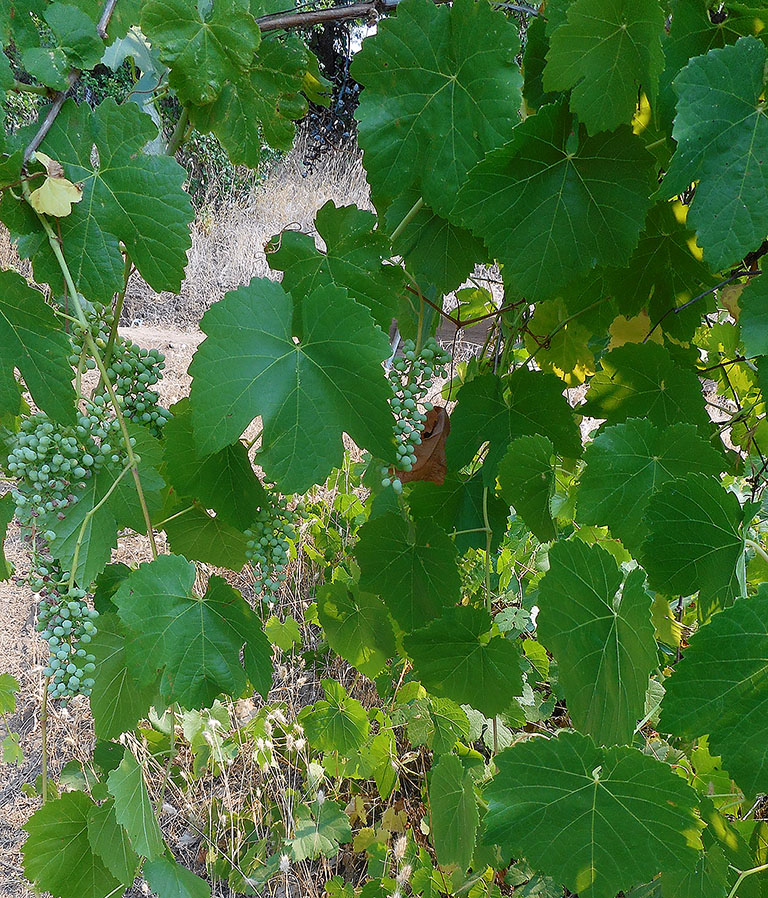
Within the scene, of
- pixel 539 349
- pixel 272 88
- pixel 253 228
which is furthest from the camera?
pixel 253 228

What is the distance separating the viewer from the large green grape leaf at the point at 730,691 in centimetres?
53

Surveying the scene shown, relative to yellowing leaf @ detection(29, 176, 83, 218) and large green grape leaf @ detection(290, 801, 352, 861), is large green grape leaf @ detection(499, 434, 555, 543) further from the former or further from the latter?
large green grape leaf @ detection(290, 801, 352, 861)

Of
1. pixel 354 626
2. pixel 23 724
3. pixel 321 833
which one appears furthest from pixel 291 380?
pixel 23 724

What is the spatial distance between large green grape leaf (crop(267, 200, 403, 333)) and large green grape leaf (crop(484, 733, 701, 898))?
0.44 meters

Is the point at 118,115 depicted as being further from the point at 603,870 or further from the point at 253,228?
the point at 253,228

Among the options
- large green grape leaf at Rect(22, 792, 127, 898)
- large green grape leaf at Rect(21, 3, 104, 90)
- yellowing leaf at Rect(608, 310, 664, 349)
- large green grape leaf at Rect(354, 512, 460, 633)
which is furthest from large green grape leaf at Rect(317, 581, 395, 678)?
large green grape leaf at Rect(21, 3, 104, 90)

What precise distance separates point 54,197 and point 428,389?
367 mm

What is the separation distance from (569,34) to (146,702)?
29.8 inches

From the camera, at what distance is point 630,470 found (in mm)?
713

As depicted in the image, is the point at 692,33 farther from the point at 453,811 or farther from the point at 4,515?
the point at 453,811

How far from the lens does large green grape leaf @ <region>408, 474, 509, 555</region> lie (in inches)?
35.1

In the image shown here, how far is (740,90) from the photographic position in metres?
0.59

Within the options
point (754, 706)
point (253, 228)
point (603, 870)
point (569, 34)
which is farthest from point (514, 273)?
point (253, 228)

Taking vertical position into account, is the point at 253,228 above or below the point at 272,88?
above
